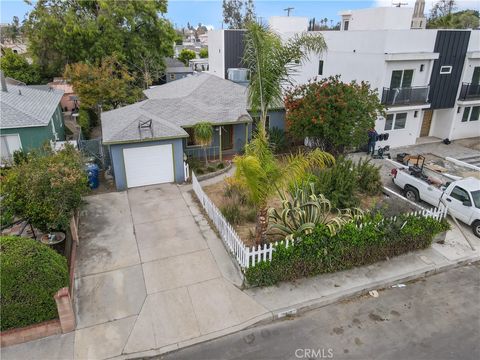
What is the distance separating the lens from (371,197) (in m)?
13.8

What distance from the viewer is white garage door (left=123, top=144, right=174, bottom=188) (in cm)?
1397

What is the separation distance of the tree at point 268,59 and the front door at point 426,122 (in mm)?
11987

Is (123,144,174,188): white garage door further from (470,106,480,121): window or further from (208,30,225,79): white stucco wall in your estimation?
(208,30,225,79): white stucco wall

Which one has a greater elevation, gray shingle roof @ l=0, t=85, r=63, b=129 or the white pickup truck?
gray shingle roof @ l=0, t=85, r=63, b=129

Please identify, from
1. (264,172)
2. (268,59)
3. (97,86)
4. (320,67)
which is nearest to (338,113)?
(268,59)

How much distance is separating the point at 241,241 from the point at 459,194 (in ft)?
26.4

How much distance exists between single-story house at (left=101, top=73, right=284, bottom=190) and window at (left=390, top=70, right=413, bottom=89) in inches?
251

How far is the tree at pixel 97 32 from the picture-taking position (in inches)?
1153

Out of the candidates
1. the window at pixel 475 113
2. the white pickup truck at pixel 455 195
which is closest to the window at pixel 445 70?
the window at pixel 475 113

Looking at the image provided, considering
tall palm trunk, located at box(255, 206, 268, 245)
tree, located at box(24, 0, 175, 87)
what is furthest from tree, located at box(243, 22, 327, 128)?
tree, located at box(24, 0, 175, 87)

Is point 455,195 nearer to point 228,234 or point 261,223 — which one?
point 261,223

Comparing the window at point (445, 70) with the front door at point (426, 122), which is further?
the front door at point (426, 122)

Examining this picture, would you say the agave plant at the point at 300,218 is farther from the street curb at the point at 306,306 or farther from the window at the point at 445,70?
the window at the point at 445,70

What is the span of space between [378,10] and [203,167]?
1556cm
